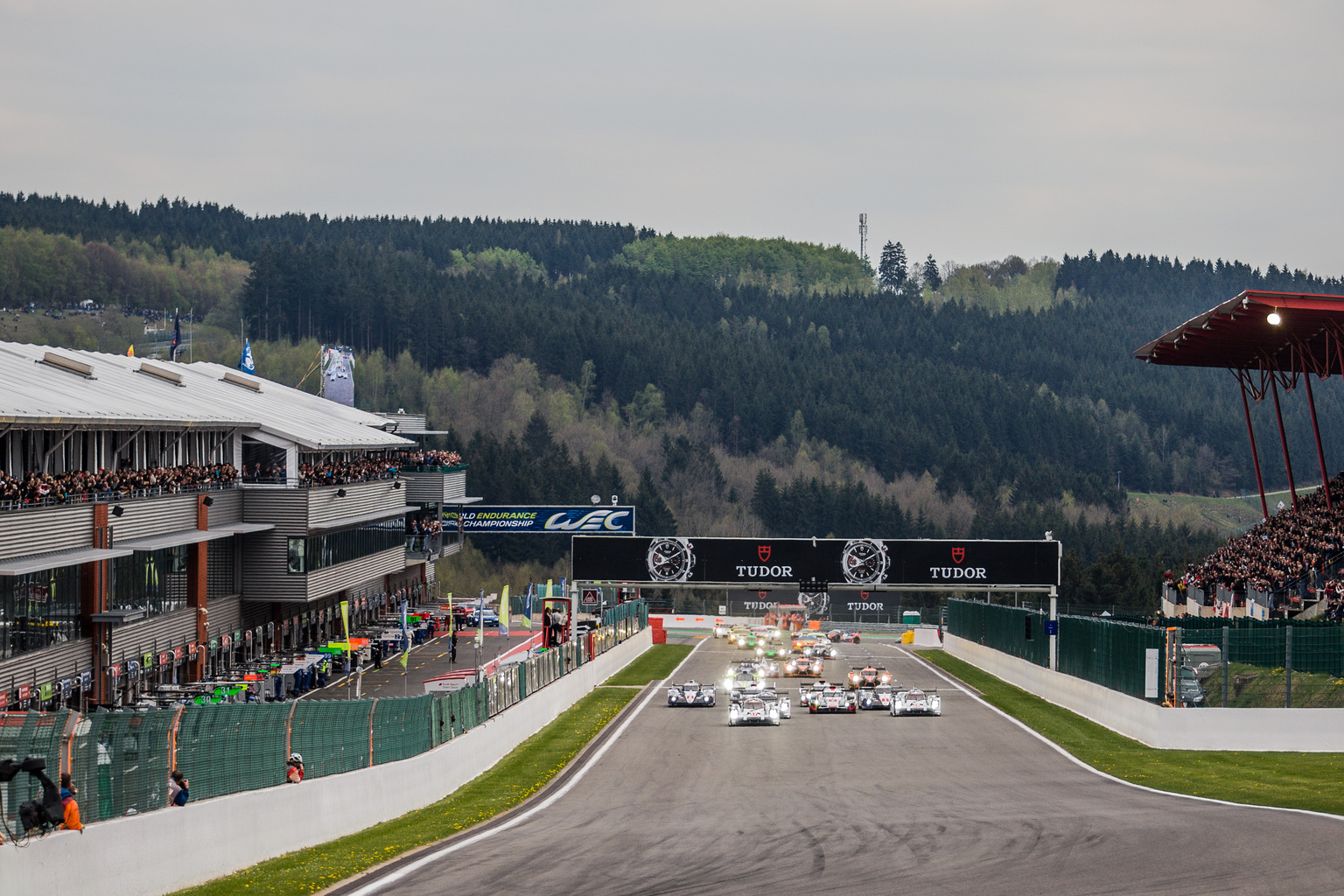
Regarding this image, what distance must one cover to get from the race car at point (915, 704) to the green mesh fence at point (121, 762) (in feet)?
90.1

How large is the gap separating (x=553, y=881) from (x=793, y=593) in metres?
103

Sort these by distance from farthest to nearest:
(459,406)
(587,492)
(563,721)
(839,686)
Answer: (459,406) → (587,492) → (839,686) → (563,721)

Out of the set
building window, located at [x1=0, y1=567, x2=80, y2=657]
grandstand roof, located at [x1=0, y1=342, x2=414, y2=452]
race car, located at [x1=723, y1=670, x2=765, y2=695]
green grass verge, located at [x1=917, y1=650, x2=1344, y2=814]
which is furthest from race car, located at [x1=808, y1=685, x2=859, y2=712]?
grandstand roof, located at [x1=0, y1=342, x2=414, y2=452]

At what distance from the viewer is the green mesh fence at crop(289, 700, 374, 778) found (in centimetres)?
2178

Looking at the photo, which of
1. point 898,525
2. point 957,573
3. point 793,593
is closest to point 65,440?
point 957,573

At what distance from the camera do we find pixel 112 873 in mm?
15734

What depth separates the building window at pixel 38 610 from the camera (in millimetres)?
35531

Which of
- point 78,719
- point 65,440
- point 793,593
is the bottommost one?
point 793,593

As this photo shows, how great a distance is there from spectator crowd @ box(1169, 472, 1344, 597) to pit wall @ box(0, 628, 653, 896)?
30.9 metres

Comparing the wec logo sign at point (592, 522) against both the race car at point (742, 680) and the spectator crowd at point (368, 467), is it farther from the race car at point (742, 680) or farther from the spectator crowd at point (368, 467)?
the race car at point (742, 680)

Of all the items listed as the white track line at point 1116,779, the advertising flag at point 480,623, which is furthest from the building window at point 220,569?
the white track line at point 1116,779

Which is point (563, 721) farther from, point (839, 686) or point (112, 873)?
point (112, 873)

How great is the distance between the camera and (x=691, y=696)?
4519 cm

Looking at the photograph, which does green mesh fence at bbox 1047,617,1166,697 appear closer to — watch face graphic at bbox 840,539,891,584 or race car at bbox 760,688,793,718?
race car at bbox 760,688,793,718
